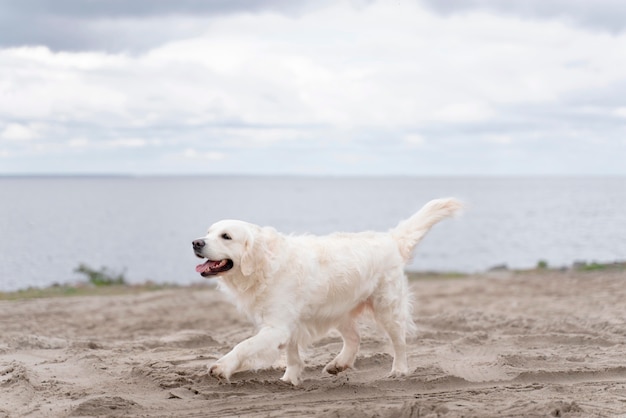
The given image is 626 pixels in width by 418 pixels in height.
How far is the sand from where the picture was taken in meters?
6.45

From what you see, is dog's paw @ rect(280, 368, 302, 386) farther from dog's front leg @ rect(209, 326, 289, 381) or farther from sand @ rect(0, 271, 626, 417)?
dog's front leg @ rect(209, 326, 289, 381)

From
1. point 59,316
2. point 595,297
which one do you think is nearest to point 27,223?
point 59,316

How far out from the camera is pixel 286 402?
675cm

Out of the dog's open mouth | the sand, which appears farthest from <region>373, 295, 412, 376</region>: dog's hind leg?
the dog's open mouth

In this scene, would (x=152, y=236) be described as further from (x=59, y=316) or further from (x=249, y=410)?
(x=249, y=410)

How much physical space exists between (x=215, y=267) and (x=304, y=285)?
941 millimetres

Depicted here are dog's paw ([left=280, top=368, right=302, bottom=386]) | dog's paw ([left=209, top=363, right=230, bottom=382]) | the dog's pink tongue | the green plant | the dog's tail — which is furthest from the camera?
the green plant

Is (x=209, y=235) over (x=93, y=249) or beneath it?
over

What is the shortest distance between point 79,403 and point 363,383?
2755mm

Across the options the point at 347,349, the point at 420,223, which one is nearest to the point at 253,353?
the point at 347,349

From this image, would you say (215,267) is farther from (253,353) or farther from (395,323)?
(395,323)

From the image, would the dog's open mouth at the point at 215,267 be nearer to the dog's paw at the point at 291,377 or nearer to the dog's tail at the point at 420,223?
the dog's paw at the point at 291,377

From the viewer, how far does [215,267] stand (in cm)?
721

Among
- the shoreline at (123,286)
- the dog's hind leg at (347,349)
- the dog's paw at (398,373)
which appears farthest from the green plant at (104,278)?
the dog's paw at (398,373)
